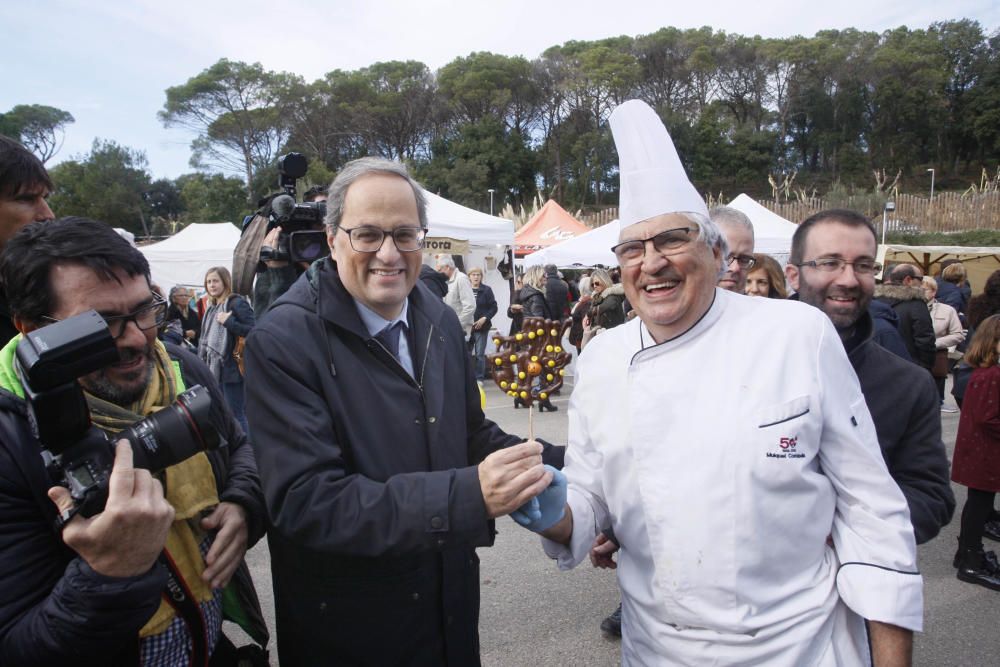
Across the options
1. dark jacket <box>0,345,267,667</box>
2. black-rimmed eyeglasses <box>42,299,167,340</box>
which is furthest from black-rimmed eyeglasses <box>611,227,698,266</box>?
dark jacket <box>0,345,267,667</box>

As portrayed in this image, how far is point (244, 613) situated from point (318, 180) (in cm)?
3181

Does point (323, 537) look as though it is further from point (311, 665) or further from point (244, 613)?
point (244, 613)

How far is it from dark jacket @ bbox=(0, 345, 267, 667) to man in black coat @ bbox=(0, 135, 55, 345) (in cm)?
98

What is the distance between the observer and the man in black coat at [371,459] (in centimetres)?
132

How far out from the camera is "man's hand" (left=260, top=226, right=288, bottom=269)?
3174 mm

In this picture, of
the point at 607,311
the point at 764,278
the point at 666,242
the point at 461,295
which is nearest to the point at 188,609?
the point at 666,242

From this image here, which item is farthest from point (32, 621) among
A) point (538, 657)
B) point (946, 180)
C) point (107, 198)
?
point (946, 180)

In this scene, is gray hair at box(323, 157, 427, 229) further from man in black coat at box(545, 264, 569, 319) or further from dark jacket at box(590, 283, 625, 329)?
man in black coat at box(545, 264, 569, 319)

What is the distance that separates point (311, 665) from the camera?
5.16 ft

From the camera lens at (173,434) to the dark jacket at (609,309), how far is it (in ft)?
20.2

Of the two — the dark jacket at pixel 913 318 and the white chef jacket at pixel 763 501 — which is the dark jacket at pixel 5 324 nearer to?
the white chef jacket at pixel 763 501

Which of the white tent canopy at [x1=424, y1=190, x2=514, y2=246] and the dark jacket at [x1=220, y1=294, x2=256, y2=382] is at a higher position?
the white tent canopy at [x1=424, y1=190, x2=514, y2=246]

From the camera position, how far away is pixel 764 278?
3.31m

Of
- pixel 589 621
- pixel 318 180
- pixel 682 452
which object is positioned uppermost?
pixel 318 180
